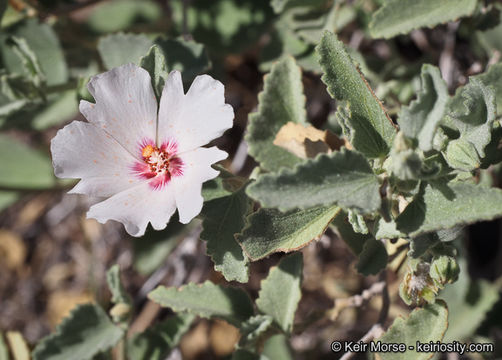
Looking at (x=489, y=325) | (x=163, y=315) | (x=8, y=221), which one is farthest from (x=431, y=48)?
(x=8, y=221)

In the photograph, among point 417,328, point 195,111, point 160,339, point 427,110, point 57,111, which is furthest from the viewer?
point 57,111

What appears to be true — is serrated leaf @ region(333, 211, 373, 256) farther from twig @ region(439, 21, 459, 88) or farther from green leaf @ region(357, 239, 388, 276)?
twig @ region(439, 21, 459, 88)

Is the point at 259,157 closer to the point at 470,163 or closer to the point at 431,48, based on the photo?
the point at 470,163

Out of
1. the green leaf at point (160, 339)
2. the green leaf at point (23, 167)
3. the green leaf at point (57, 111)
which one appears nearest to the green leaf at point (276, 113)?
the green leaf at point (160, 339)

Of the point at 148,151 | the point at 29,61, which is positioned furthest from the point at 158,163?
the point at 29,61

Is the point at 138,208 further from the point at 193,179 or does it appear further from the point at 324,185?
the point at 324,185
